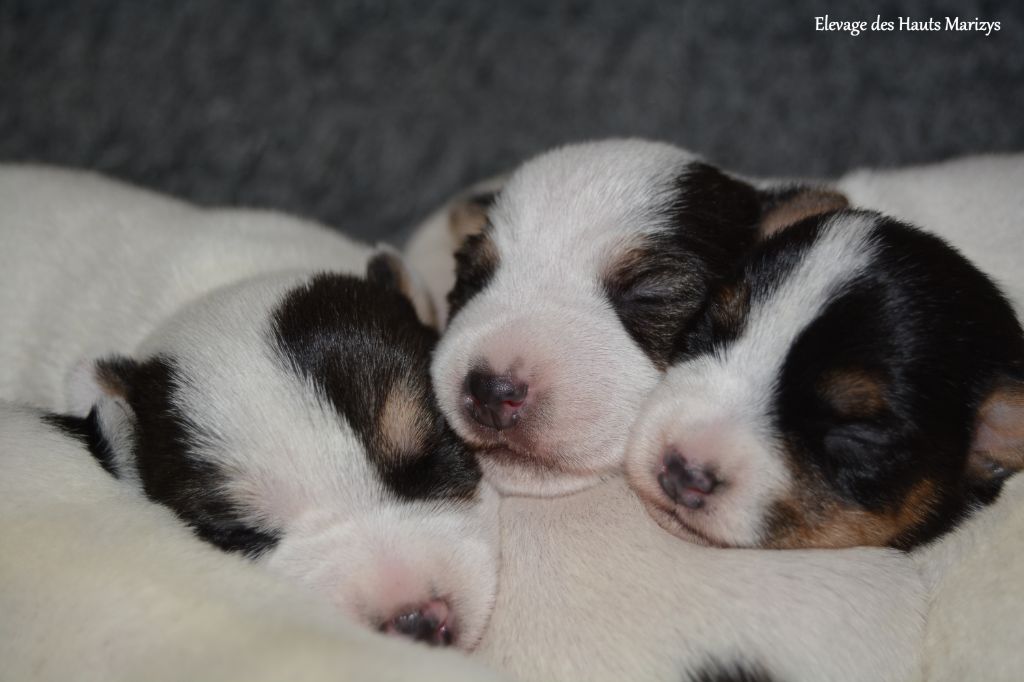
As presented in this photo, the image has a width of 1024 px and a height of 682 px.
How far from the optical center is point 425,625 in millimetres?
2047

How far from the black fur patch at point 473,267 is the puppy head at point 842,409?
0.58m

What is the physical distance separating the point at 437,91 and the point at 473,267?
1.64 m

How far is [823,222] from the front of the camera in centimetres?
238

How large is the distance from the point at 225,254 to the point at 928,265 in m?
1.91

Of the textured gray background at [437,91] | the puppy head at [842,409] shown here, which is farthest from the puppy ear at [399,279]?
the textured gray background at [437,91]

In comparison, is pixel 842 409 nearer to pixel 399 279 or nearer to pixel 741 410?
pixel 741 410

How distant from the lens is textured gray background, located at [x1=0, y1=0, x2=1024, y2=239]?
12.8ft

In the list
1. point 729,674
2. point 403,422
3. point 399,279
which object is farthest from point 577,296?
point 729,674

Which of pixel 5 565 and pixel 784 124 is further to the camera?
pixel 784 124

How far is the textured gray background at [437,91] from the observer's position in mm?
3906

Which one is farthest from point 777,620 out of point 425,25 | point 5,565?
point 425,25

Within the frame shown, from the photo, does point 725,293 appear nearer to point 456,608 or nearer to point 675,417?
point 675,417

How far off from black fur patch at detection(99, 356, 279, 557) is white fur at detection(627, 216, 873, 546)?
2.77ft

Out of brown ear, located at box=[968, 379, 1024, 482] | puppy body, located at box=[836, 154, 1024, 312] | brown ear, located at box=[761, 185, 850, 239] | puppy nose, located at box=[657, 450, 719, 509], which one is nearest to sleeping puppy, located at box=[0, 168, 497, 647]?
puppy nose, located at box=[657, 450, 719, 509]
